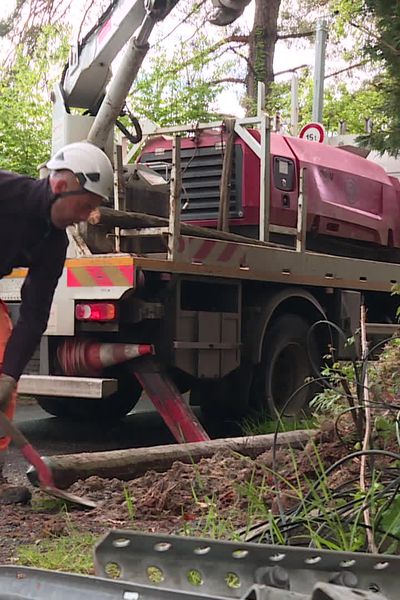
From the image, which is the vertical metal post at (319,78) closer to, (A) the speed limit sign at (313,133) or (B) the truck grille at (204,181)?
(A) the speed limit sign at (313,133)

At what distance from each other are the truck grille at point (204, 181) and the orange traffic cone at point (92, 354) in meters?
2.32

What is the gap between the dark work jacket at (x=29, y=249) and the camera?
12.2 feet

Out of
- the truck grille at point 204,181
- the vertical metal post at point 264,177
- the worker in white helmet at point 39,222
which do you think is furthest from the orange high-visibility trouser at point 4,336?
the truck grille at point 204,181

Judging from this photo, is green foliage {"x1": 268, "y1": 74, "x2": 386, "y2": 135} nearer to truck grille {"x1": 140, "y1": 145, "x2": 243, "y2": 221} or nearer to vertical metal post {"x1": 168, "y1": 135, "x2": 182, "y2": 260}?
truck grille {"x1": 140, "y1": 145, "x2": 243, "y2": 221}

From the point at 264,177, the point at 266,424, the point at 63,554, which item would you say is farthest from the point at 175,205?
the point at 63,554

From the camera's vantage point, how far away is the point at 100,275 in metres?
6.40

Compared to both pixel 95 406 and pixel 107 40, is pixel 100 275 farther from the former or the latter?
pixel 95 406

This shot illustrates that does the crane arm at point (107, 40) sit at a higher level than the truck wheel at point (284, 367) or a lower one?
higher

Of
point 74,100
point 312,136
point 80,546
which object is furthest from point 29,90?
point 80,546

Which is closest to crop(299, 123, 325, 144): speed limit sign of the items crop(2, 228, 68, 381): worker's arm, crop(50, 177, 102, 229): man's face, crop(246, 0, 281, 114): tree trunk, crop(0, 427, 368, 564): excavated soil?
crop(0, 427, 368, 564): excavated soil

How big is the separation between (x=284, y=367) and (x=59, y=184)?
4.95 m

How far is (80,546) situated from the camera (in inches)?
146

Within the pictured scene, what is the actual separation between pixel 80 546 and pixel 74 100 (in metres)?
→ 5.14

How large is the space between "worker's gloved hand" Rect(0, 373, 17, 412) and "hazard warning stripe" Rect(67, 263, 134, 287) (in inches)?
95.4
